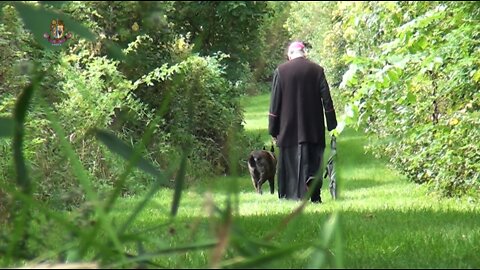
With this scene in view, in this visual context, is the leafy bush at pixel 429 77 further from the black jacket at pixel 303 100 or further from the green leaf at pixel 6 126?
the green leaf at pixel 6 126

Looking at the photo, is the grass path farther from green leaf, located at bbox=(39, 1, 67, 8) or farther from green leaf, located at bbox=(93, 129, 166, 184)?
green leaf, located at bbox=(39, 1, 67, 8)

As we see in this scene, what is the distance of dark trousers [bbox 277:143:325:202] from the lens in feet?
36.8

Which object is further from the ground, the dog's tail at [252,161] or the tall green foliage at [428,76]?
the tall green foliage at [428,76]

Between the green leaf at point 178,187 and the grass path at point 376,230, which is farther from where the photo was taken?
the grass path at point 376,230

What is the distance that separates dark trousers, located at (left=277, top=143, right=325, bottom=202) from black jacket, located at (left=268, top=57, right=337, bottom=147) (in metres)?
0.15

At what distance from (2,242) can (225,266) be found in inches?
17.9

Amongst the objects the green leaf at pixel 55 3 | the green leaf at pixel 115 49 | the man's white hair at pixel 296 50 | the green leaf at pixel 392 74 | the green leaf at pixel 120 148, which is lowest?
the green leaf at pixel 120 148

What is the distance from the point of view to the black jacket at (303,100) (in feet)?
35.7

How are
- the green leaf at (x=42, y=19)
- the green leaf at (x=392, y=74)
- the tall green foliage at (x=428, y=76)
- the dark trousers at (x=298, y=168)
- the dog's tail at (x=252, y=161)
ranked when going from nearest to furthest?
the green leaf at (x=42, y=19) → the green leaf at (x=392, y=74) → the tall green foliage at (x=428, y=76) → the dark trousers at (x=298, y=168) → the dog's tail at (x=252, y=161)

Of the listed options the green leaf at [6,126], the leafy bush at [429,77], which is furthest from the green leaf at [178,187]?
the leafy bush at [429,77]

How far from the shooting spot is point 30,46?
12.5 m

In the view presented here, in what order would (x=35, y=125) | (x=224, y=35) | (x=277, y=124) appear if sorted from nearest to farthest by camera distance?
(x=35, y=125)
(x=277, y=124)
(x=224, y=35)

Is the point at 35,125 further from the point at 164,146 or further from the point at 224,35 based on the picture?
the point at 224,35

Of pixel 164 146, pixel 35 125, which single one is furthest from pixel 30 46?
pixel 164 146
